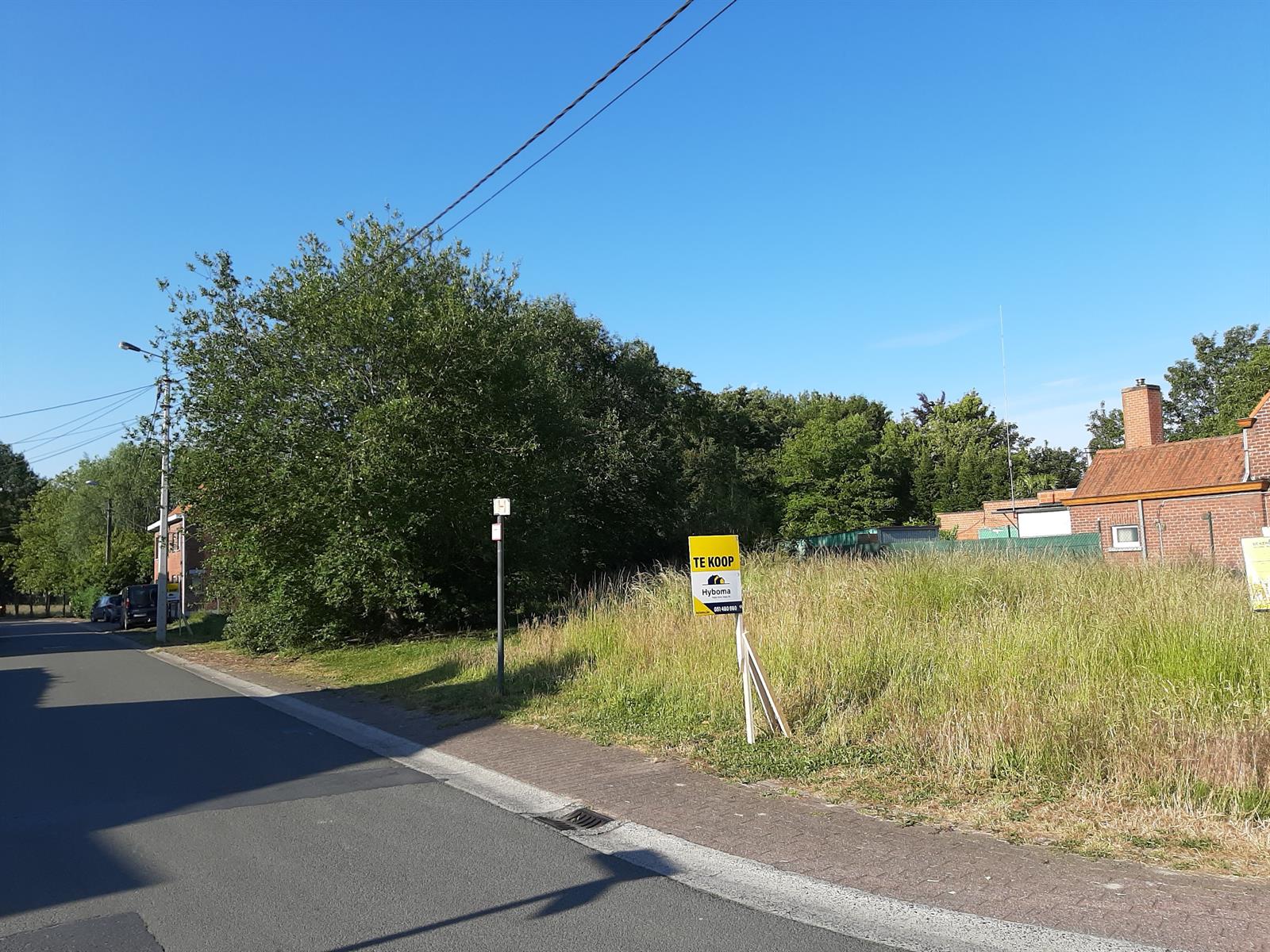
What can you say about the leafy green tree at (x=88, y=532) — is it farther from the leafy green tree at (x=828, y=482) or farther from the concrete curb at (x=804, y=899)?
the concrete curb at (x=804, y=899)

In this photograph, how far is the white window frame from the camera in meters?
28.9

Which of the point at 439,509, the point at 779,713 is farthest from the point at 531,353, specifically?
the point at 779,713

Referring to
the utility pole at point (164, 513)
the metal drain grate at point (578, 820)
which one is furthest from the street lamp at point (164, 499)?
the metal drain grate at point (578, 820)

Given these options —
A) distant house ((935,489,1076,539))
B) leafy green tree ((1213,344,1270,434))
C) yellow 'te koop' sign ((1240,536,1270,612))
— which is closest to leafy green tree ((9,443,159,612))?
distant house ((935,489,1076,539))

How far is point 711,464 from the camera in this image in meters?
42.3

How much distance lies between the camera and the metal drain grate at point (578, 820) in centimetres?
629

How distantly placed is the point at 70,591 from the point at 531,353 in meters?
60.7

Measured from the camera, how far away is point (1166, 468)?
28.5 m

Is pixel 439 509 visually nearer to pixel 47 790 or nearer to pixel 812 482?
pixel 47 790

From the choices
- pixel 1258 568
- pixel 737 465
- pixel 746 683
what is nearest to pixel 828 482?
pixel 737 465

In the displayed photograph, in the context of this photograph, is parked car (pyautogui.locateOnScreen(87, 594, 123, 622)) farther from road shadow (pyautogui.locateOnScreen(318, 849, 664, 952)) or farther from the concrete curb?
road shadow (pyautogui.locateOnScreen(318, 849, 664, 952))

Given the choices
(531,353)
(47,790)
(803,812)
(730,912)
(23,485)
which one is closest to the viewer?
(730,912)

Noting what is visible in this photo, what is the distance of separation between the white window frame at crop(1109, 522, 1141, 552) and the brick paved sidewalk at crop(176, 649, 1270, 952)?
26.3 m

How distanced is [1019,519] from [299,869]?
1541 inches
